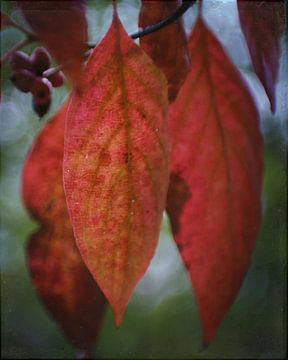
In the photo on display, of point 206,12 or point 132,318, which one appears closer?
point 206,12

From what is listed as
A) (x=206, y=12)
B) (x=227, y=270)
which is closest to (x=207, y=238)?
(x=227, y=270)

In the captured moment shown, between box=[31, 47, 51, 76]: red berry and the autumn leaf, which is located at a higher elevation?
the autumn leaf

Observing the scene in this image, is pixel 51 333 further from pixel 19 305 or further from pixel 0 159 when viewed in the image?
pixel 0 159

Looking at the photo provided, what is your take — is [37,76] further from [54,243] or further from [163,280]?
[163,280]

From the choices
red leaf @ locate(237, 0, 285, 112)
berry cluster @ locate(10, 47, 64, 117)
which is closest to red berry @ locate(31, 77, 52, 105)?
berry cluster @ locate(10, 47, 64, 117)

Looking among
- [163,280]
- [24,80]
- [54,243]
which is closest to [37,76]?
[24,80]

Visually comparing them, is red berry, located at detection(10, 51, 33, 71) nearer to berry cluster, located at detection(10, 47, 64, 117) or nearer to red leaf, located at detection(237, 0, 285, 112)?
berry cluster, located at detection(10, 47, 64, 117)

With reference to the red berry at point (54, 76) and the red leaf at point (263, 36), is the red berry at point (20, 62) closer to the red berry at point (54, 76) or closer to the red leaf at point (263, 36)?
the red berry at point (54, 76)
